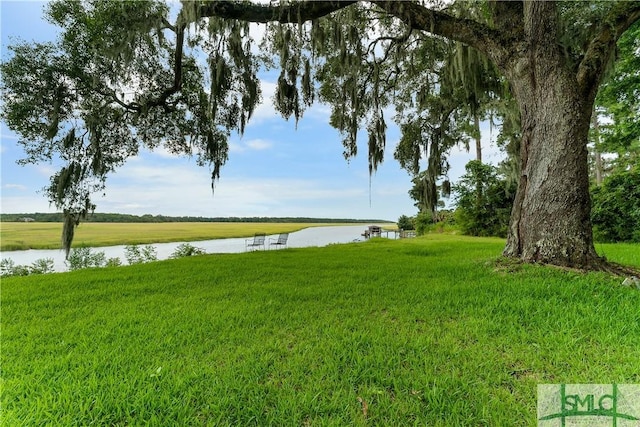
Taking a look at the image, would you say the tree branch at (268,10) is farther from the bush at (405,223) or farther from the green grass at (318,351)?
the bush at (405,223)

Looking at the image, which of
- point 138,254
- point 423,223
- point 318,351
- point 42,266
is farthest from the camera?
point 423,223

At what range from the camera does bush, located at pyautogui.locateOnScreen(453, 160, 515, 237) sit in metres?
12.2

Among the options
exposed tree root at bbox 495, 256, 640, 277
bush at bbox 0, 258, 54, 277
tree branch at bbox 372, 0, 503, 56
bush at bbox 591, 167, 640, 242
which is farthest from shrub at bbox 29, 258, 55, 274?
bush at bbox 591, 167, 640, 242

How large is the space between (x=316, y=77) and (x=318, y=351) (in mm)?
7074

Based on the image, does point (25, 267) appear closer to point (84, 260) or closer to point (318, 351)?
point (84, 260)

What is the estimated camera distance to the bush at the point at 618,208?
26.1 ft

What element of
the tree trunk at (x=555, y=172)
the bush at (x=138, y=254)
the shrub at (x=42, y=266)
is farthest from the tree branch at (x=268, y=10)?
the shrub at (x=42, y=266)

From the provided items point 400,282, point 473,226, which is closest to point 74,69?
point 400,282

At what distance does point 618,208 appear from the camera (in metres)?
8.23

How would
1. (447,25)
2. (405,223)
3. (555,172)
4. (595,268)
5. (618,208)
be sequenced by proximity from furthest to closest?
(405,223)
(618,208)
(447,25)
(555,172)
(595,268)

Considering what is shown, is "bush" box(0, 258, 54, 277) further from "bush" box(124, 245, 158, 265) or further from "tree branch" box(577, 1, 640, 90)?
"tree branch" box(577, 1, 640, 90)

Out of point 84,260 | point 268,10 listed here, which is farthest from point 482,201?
point 84,260

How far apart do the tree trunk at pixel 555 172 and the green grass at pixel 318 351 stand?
1.46 ft

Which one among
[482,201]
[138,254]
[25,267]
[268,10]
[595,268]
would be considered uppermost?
[268,10]
